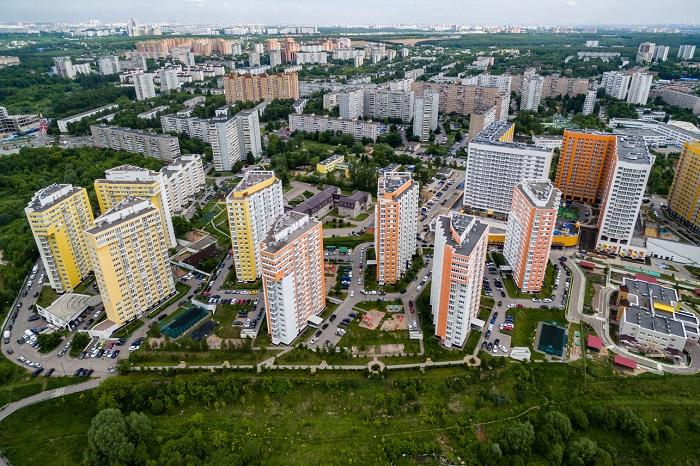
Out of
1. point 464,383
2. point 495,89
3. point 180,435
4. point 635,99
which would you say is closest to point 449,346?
point 464,383

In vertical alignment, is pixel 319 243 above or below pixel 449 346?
above

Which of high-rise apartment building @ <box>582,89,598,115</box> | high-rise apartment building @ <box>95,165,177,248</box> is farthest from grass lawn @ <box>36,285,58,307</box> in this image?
high-rise apartment building @ <box>582,89,598,115</box>

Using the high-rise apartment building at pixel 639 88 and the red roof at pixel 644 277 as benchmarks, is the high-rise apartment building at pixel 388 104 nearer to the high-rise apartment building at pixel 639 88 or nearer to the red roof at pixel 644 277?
the high-rise apartment building at pixel 639 88

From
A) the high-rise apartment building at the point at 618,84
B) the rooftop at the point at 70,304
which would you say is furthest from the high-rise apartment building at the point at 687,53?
the rooftop at the point at 70,304

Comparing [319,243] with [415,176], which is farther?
[415,176]

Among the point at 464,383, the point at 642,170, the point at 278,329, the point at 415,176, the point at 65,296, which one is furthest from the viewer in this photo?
the point at 415,176

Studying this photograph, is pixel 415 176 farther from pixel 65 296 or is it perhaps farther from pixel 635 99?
pixel 635 99

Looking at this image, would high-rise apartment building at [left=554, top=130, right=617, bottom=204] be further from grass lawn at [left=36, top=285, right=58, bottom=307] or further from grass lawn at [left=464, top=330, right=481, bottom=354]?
grass lawn at [left=36, top=285, right=58, bottom=307]

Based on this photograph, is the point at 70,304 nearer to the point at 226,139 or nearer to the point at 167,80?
the point at 226,139
